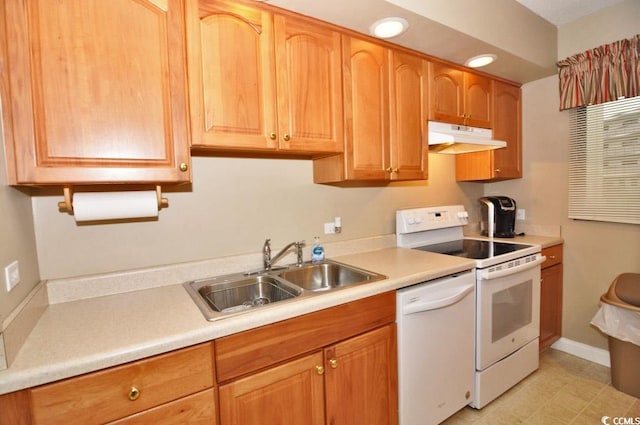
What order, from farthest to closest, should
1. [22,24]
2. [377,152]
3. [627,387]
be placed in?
[627,387]
[377,152]
[22,24]

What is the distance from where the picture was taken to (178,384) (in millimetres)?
999

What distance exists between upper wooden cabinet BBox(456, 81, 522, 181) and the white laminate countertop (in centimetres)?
143

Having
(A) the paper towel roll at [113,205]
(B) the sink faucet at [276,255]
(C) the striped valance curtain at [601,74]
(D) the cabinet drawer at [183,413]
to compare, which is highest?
(C) the striped valance curtain at [601,74]

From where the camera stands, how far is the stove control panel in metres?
2.30

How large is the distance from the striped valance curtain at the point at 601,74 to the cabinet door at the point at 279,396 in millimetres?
2610

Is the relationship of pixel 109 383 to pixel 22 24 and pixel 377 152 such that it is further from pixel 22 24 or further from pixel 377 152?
pixel 377 152

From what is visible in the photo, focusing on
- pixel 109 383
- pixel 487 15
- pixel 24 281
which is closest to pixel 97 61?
pixel 24 281

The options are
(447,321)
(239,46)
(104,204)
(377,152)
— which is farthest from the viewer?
(377,152)

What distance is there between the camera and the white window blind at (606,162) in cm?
213

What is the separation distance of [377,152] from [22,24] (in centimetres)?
158

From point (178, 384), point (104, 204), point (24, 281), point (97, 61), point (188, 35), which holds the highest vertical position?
point (188, 35)

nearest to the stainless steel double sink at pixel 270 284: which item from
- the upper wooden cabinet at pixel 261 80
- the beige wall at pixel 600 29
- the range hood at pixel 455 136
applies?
the upper wooden cabinet at pixel 261 80

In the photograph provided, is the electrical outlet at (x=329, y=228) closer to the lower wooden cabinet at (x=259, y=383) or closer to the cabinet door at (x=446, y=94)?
the lower wooden cabinet at (x=259, y=383)

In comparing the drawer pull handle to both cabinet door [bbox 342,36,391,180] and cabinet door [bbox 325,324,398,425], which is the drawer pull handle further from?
cabinet door [bbox 342,36,391,180]
